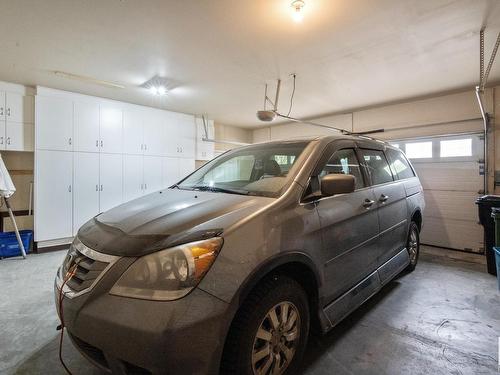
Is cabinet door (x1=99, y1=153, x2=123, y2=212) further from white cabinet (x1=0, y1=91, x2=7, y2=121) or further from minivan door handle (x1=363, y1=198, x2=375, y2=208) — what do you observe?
minivan door handle (x1=363, y1=198, x2=375, y2=208)

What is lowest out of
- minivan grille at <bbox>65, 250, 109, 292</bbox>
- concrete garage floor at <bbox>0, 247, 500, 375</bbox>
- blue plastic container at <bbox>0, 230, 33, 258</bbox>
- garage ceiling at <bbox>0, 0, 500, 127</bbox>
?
concrete garage floor at <bbox>0, 247, 500, 375</bbox>

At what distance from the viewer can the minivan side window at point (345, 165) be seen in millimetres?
1968

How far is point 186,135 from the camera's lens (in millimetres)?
6293

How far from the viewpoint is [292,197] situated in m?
1.55

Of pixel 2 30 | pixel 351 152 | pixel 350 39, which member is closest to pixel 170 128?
pixel 2 30

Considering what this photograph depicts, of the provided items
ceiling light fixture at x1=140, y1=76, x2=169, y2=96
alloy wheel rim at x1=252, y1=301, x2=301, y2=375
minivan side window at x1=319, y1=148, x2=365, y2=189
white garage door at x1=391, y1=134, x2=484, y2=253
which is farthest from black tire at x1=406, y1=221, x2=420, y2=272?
ceiling light fixture at x1=140, y1=76, x2=169, y2=96

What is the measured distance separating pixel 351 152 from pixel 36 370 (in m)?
2.71

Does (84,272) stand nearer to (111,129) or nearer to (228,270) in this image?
(228,270)

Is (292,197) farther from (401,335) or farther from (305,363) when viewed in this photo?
(401,335)

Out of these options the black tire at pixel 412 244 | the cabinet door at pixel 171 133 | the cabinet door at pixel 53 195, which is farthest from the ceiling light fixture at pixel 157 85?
the black tire at pixel 412 244

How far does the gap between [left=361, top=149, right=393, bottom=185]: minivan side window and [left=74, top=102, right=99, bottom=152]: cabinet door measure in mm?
4633

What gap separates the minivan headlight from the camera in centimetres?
107

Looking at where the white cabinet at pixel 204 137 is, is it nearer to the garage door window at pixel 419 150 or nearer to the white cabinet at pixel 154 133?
the white cabinet at pixel 154 133

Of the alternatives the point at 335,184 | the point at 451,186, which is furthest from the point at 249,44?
the point at 451,186
